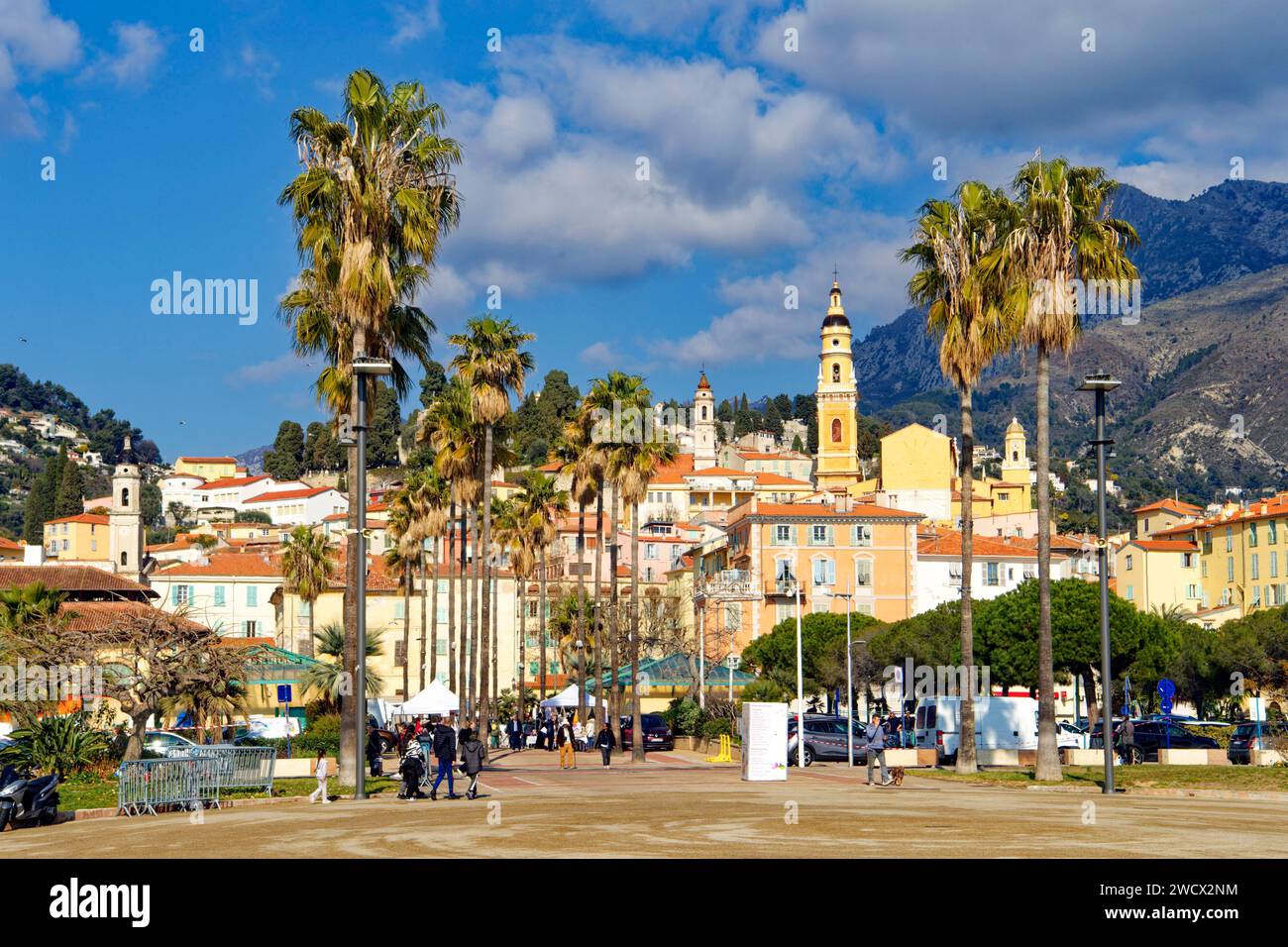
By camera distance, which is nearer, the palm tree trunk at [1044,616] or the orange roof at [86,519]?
the palm tree trunk at [1044,616]

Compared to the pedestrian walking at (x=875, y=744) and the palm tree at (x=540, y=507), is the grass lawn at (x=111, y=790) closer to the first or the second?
the pedestrian walking at (x=875, y=744)

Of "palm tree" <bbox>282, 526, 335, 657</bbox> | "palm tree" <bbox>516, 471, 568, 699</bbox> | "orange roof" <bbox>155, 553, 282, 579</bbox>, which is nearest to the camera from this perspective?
"palm tree" <bbox>516, 471, 568, 699</bbox>

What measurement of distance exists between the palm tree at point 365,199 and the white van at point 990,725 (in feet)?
70.7

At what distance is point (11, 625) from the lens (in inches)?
1748

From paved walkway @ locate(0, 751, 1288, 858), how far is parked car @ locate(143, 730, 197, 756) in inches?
518

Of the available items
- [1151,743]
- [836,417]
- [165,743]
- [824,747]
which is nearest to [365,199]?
[165,743]

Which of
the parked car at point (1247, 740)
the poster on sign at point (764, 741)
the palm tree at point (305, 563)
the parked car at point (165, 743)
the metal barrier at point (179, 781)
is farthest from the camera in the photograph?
the palm tree at point (305, 563)

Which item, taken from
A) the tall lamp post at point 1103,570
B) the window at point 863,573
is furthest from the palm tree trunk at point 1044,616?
the window at point 863,573

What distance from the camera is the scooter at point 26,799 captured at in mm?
25844

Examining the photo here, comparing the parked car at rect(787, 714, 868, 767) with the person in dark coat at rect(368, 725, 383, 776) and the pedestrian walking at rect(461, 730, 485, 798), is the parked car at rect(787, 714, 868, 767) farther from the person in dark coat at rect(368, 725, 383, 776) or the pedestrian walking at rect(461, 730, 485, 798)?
the pedestrian walking at rect(461, 730, 485, 798)

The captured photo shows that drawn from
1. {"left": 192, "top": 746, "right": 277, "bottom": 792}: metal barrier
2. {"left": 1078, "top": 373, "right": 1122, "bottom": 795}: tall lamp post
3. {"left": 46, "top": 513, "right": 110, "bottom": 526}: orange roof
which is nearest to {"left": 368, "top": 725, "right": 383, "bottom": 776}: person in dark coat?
{"left": 192, "top": 746, "right": 277, "bottom": 792}: metal barrier

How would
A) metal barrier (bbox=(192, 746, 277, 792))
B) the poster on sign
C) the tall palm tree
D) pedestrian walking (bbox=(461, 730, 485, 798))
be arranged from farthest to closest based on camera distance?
the tall palm tree < the poster on sign < metal barrier (bbox=(192, 746, 277, 792)) < pedestrian walking (bbox=(461, 730, 485, 798))

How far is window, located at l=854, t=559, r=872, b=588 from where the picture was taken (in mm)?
112250
